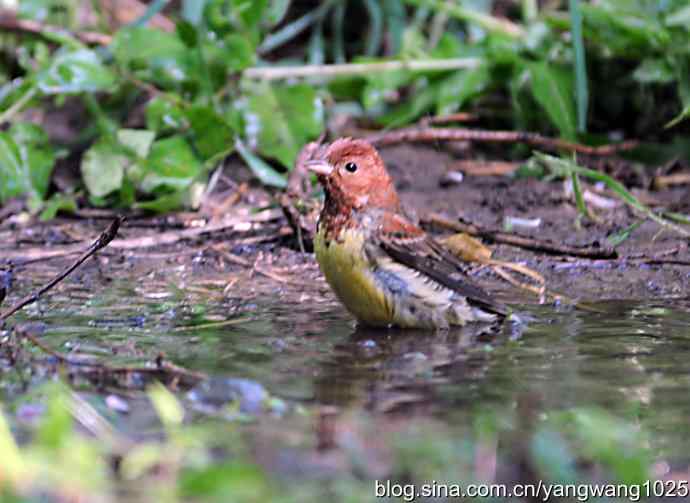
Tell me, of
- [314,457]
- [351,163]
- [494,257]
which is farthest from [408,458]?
[494,257]

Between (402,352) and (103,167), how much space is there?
337cm

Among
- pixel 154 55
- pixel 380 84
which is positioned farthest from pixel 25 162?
pixel 380 84

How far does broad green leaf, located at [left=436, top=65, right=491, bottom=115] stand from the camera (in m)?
7.91

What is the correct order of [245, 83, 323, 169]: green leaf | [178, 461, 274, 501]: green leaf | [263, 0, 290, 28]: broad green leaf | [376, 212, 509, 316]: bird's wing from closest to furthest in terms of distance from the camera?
1. [178, 461, 274, 501]: green leaf
2. [376, 212, 509, 316]: bird's wing
3. [245, 83, 323, 169]: green leaf
4. [263, 0, 290, 28]: broad green leaf

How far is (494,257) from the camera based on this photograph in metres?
6.16

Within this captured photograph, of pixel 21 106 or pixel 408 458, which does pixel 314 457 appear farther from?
pixel 21 106

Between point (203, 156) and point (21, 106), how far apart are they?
45.0 inches

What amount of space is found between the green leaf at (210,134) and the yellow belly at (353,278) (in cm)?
246

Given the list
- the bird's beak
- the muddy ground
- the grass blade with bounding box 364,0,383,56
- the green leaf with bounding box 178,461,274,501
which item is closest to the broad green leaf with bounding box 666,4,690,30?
the muddy ground

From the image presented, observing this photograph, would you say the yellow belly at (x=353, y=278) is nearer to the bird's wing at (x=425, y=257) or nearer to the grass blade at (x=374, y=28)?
the bird's wing at (x=425, y=257)

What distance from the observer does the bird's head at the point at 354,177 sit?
511 centimetres

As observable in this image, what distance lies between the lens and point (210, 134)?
7223 millimetres

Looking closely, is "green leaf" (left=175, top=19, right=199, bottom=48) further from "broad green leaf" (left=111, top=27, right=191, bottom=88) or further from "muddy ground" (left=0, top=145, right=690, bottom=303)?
"muddy ground" (left=0, top=145, right=690, bottom=303)

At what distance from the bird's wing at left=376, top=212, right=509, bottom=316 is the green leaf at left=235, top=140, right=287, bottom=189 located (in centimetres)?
218
